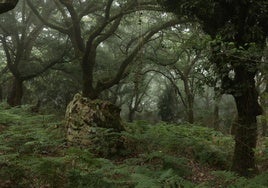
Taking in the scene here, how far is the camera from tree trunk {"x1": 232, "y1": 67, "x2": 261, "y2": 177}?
840cm

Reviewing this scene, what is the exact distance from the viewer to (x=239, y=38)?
26.7ft

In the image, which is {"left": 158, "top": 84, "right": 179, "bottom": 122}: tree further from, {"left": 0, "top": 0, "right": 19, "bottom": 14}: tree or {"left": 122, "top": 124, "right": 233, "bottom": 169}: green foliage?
{"left": 0, "top": 0, "right": 19, "bottom": 14}: tree

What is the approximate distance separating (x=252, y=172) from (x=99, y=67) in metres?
17.8

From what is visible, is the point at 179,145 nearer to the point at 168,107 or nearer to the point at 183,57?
the point at 183,57

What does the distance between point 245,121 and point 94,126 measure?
471 cm

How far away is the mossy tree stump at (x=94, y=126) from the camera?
34.0ft

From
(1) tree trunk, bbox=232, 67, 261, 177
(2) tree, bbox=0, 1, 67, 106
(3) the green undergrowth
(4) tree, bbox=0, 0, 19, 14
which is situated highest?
(2) tree, bbox=0, 1, 67, 106

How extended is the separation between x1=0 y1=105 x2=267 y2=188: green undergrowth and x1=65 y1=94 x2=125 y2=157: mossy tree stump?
0.41 metres

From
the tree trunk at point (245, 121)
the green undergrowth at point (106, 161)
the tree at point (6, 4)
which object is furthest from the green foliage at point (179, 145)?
the tree at point (6, 4)

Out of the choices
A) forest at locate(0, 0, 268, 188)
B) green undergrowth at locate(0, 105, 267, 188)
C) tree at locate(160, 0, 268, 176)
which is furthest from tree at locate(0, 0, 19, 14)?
tree at locate(160, 0, 268, 176)

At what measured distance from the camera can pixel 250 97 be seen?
863cm

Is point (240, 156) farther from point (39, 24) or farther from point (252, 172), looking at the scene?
point (39, 24)

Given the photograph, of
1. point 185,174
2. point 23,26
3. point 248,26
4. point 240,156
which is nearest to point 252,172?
point 240,156

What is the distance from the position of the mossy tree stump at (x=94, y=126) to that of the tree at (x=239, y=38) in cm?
364
